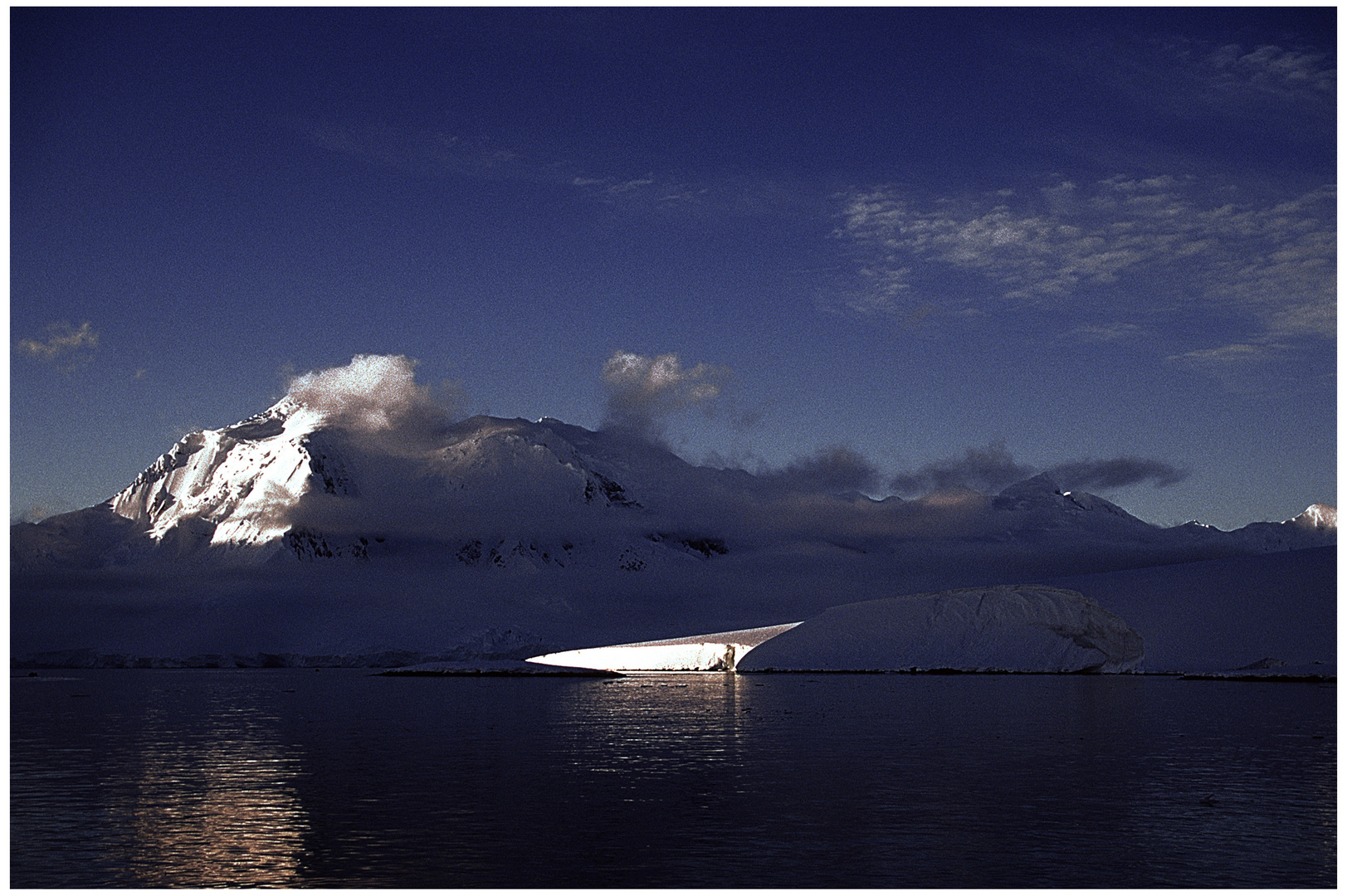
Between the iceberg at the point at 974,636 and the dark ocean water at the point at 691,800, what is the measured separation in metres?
43.8

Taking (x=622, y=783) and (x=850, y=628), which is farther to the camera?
(x=850, y=628)

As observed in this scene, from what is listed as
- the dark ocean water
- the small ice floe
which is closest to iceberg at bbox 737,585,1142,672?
the small ice floe

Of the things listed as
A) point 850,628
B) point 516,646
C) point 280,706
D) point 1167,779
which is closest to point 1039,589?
point 850,628

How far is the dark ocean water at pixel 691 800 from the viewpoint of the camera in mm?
19141

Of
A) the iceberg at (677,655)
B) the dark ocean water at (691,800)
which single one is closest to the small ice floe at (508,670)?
the iceberg at (677,655)

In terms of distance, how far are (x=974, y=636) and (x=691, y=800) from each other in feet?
264

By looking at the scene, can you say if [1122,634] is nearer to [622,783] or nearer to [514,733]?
[514,733]

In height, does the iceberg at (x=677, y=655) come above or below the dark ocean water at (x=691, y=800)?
below

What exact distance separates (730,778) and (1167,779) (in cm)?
1036

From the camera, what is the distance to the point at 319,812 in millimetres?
24828

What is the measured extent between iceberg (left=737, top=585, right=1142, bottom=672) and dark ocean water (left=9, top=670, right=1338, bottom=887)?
43.8m

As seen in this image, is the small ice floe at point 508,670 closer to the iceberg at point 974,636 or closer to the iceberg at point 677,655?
the iceberg at point 677,655

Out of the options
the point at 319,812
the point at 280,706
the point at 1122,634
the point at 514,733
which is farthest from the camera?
the point at 1122,634

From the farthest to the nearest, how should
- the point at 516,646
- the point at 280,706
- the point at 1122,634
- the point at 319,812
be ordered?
the point at 516,646, the point at 1122,634, the point at 280,706, the point at 319,812
